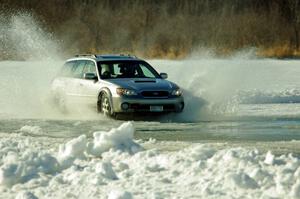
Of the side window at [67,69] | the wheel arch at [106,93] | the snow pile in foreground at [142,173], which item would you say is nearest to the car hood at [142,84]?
the wheel arch at [106,93]

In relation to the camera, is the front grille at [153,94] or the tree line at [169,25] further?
the tree line at [169,25]

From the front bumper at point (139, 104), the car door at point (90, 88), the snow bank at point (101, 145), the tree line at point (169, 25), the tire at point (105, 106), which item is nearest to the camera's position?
the snow bank at point (101, 145)

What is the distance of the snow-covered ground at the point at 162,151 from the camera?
8.94 metres

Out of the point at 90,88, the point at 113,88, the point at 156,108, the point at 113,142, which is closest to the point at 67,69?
the point at 90,88

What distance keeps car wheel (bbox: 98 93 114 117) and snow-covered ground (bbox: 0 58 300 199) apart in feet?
0.69

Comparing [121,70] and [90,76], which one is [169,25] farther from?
[90,76]

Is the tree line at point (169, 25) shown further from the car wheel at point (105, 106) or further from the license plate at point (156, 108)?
the license plate at point (156, 108)

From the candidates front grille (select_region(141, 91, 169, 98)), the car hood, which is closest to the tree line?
the car hood

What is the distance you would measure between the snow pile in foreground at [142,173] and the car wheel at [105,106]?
21.1 ft

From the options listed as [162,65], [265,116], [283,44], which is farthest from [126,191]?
[283,44]

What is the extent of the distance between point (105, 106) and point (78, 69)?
1996mm

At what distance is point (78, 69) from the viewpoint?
19453 mm

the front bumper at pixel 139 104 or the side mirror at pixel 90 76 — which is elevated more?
the side mirror at pixel 90 76

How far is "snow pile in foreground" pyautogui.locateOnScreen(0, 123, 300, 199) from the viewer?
28.7ft
